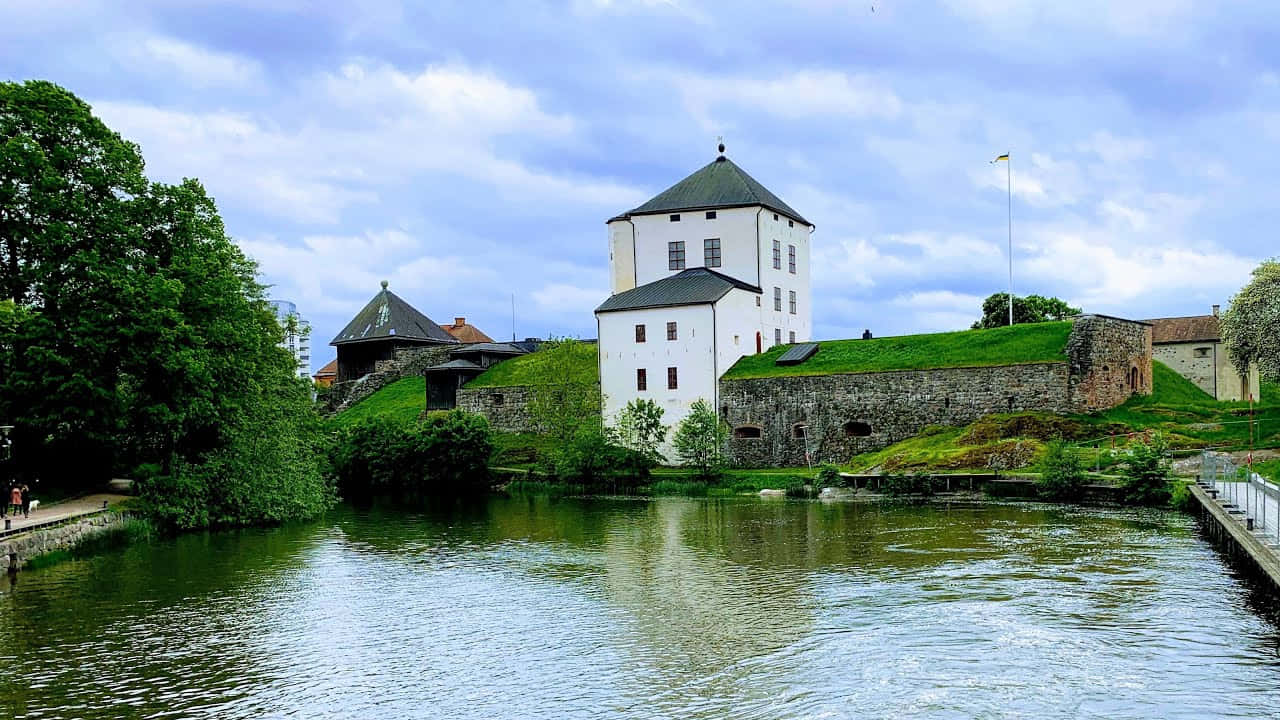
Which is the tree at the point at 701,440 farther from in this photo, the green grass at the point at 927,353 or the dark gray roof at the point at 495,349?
the dark gray roof at the point at 495,349

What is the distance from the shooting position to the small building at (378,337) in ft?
234

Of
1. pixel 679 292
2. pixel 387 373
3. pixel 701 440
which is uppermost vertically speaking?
pixel 679 292

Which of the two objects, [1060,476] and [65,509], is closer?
[65,509]

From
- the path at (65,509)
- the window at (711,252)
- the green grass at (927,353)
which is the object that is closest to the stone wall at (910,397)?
the green grass at (927,353)

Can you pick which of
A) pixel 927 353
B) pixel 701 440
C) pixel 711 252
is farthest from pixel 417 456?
pixel 927 353

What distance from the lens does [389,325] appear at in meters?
71.9

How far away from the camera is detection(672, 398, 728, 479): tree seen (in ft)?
151

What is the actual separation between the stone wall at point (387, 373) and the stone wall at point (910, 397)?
88.2ft

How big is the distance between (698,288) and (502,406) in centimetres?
1364

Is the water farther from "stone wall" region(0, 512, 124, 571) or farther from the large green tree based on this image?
the large green tree

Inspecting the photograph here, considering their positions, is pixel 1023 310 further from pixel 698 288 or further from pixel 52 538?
pixel 52 538

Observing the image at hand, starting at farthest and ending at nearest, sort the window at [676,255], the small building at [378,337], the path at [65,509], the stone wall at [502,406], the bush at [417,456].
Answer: the small building at [378,337] < the stone wall at [502,406] < the window at [676,255] < the bush at [417,456] < the path at [65,509]

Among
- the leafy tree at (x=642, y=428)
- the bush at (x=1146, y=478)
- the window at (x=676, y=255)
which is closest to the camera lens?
the bush at (x=1146, y=478)

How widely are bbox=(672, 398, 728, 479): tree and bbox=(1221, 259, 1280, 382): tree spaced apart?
2001cm
